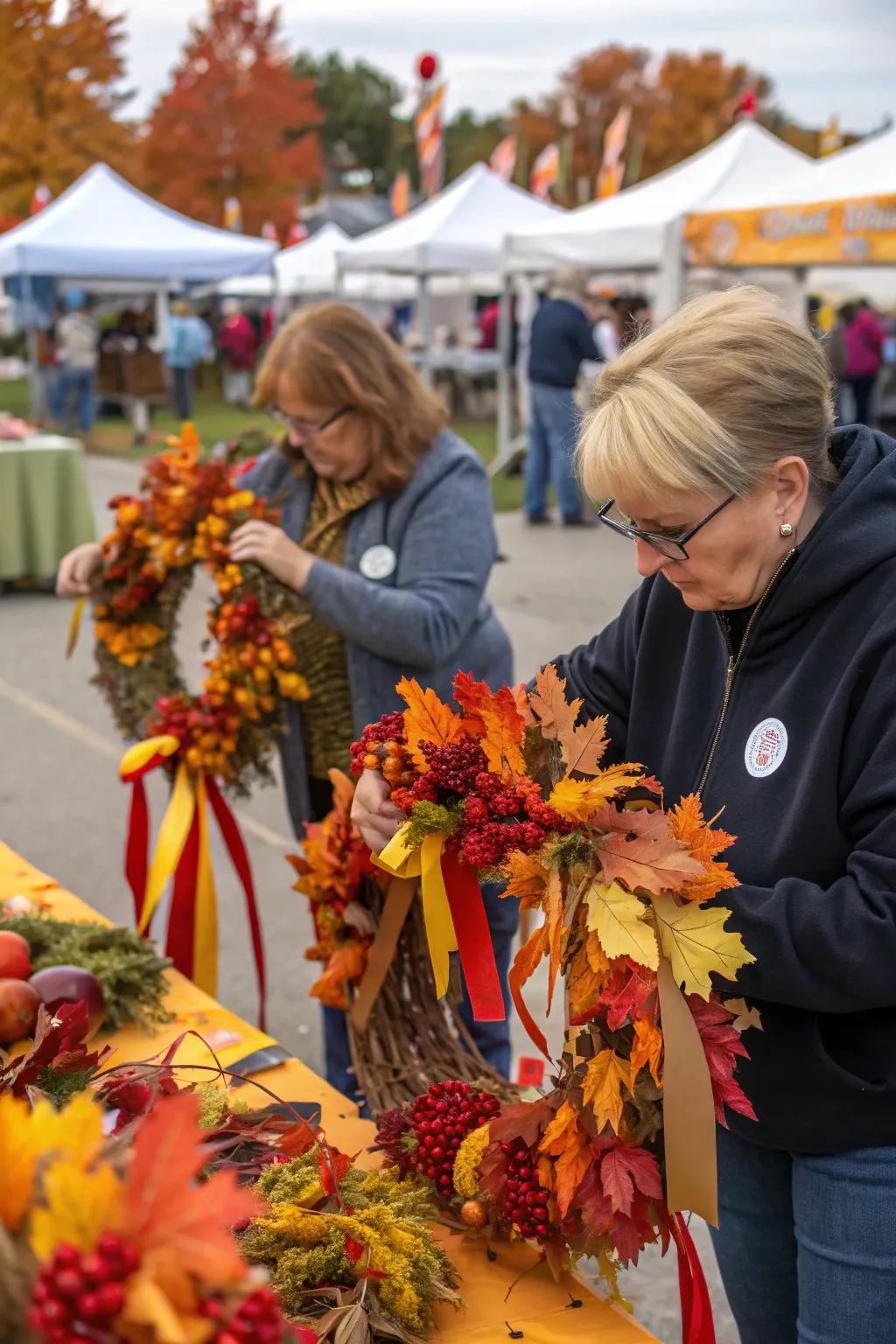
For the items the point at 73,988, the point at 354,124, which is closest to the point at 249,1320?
the point at 73,988

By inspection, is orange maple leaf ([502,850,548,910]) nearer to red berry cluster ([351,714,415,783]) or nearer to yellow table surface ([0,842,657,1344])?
red berry cluster ([351,714,415,783])

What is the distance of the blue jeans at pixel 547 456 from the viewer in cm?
1030

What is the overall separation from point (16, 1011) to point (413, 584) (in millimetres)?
1155

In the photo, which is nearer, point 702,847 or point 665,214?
point 702,847

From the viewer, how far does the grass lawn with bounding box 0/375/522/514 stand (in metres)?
13.6

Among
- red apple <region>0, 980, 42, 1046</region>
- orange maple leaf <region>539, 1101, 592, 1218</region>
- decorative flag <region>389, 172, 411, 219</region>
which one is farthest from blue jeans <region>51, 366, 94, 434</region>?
orange maple leaf <region>539, 1101, 592, 1218</region>

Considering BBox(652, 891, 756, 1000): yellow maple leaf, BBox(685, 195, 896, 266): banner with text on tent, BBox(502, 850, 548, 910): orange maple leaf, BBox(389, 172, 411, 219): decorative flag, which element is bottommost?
BBox(652, 891, 756, 1000): yellow maple leaf

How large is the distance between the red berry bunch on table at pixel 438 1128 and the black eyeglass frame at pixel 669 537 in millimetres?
710

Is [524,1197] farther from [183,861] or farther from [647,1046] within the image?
[183,861]

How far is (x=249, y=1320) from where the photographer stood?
2.48ft

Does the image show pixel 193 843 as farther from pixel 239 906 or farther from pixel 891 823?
pixel 891 823

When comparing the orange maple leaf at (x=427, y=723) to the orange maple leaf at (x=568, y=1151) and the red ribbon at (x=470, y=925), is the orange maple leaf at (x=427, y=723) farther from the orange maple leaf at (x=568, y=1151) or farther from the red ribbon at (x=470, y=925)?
the orange maple leaf at (x=568, y=1151)

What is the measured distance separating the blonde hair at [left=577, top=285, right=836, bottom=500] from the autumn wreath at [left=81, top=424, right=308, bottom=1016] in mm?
1315

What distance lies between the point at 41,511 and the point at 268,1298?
8.67 m
